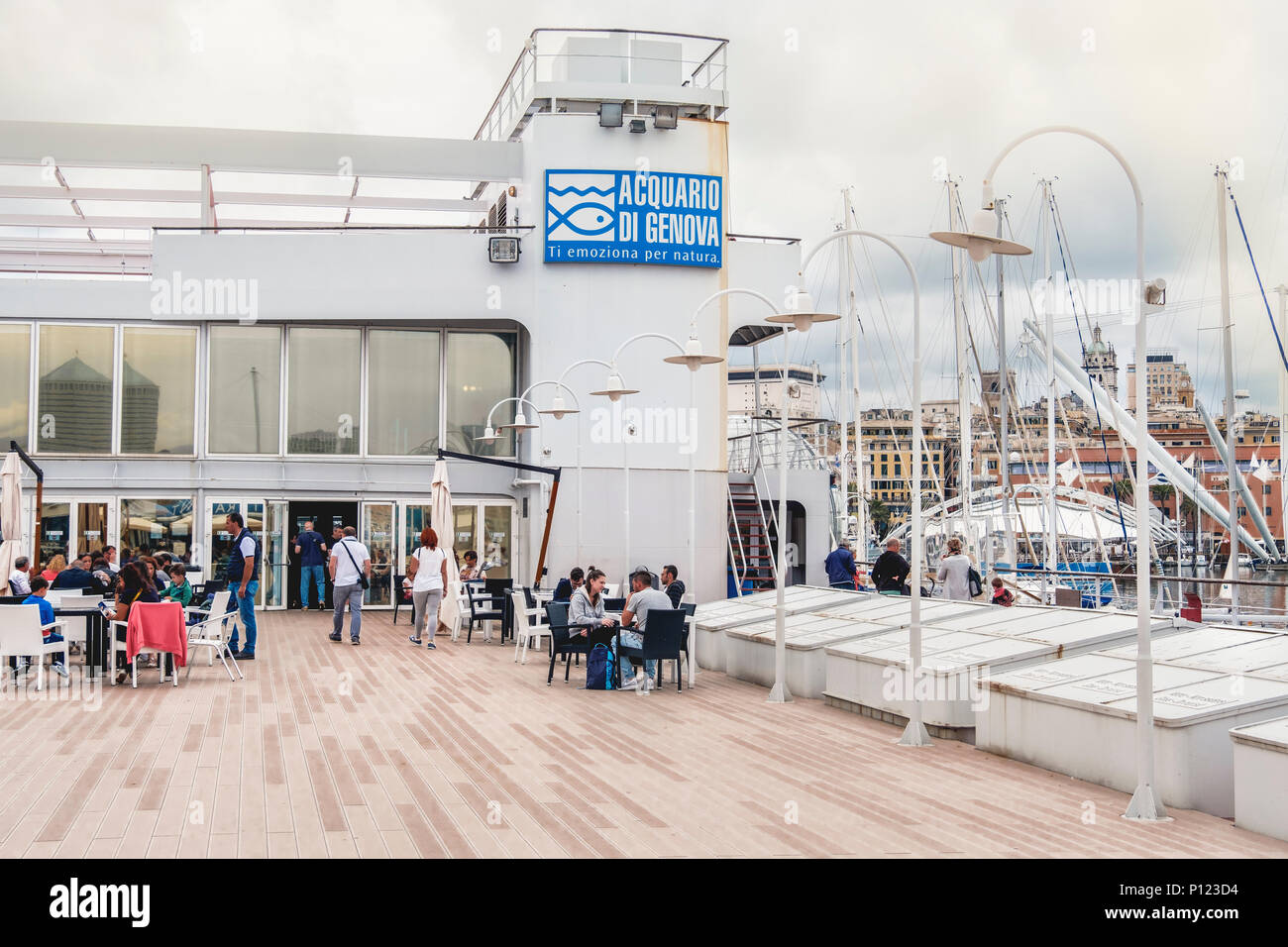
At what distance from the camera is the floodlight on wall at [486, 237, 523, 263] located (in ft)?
85.7

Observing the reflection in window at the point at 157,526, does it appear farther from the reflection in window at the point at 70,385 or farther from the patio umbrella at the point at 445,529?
the patio umbrella at the point at 445,529

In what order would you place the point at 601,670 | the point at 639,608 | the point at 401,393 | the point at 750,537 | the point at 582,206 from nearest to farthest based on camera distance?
1. the point at 639,608
2. the point at 601,670
3. the point at 582,206
4. the point at 401,393
5. the point at 750,537

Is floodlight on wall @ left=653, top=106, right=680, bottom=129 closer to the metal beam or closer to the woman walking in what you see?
the metal beam

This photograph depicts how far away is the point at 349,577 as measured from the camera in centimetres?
1942

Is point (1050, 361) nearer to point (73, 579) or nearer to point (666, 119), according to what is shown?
point (666, 119)

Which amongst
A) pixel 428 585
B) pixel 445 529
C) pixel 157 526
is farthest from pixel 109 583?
pixel 157 526

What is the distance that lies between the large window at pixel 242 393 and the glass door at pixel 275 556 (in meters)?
1.36

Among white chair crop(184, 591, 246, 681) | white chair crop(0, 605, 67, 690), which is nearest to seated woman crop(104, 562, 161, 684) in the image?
white chair crop(184, 591, 246, 681)

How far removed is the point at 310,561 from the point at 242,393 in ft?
13.6

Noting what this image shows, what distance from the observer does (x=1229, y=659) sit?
32.6ft

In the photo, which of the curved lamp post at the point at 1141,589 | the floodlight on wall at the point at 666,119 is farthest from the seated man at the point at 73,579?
the floodlight on wall at the point at 666,119

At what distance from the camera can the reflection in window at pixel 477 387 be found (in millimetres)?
27734

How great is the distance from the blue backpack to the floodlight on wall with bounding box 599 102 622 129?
14.9 meters
